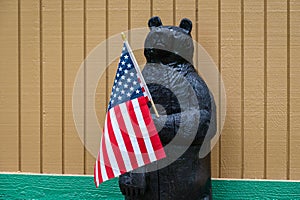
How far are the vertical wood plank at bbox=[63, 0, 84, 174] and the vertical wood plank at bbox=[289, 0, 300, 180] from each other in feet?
5.38

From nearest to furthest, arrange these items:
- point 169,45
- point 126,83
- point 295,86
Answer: point 126,83
point 169,45
point 295,86

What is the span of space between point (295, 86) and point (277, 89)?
5.4 inches

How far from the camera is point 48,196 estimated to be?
4.56 metres

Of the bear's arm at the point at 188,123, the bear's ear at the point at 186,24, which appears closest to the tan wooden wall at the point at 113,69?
the bear's ear at the point at 186,24

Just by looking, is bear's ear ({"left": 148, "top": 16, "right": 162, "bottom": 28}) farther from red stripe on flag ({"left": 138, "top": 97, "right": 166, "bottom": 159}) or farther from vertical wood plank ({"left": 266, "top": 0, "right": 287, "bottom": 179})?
vertical wood plank ({"left": 266, "top": 0, "right": 287, "bottom": 179})

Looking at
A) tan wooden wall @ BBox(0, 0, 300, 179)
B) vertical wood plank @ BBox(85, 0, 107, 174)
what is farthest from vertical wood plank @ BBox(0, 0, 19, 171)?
vertical wood plank @ BBox(85, 0, 107, 174)

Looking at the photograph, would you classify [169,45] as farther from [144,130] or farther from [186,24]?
[144,130]

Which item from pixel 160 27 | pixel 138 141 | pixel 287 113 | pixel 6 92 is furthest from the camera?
pixel 6 92

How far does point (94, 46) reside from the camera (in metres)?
4.52

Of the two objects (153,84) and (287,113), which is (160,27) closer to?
(153,84)

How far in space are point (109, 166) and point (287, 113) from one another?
148 centimetres

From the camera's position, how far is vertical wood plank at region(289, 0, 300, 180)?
4.29 meters

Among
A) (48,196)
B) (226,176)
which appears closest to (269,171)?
(226,176)

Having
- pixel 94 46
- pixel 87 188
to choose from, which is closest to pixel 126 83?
pixel 94 46
